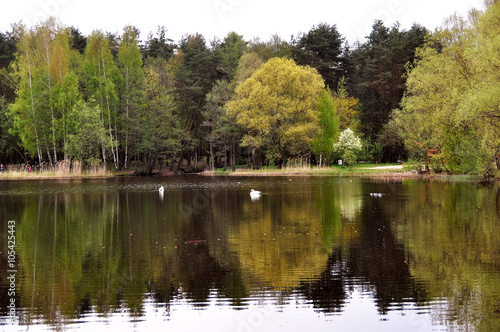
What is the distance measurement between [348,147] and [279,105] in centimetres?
1045

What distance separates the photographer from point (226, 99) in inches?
2719

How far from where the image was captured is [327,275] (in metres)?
11.4

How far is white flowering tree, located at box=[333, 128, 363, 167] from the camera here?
62.7 m

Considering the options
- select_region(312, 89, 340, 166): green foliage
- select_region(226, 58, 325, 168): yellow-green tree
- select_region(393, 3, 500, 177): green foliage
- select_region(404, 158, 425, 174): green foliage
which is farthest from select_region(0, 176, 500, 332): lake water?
select_region(312, 89, 340, 166): green foliage

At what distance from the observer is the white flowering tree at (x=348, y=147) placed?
62719mm

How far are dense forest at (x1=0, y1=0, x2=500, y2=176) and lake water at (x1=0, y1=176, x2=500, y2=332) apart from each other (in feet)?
99.9

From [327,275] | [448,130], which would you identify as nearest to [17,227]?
[327,275]

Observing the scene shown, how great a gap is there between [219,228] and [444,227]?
8158 millimetres

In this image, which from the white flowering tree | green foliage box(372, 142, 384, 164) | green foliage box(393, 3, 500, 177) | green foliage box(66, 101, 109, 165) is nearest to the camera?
green foliage box(393, 3, 500, 177)

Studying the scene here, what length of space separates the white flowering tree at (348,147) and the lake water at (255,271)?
4005 centimetres

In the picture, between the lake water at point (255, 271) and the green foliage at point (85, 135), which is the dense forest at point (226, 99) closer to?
the green foliage at point (85, 135)

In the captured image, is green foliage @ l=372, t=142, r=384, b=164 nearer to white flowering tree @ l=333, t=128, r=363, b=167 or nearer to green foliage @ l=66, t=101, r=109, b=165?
white flowering tree @ l=333, t=128, r=363, b=167

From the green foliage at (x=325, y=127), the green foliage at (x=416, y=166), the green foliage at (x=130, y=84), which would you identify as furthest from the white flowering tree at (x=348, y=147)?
the green foliage at (x=130, y=84)
